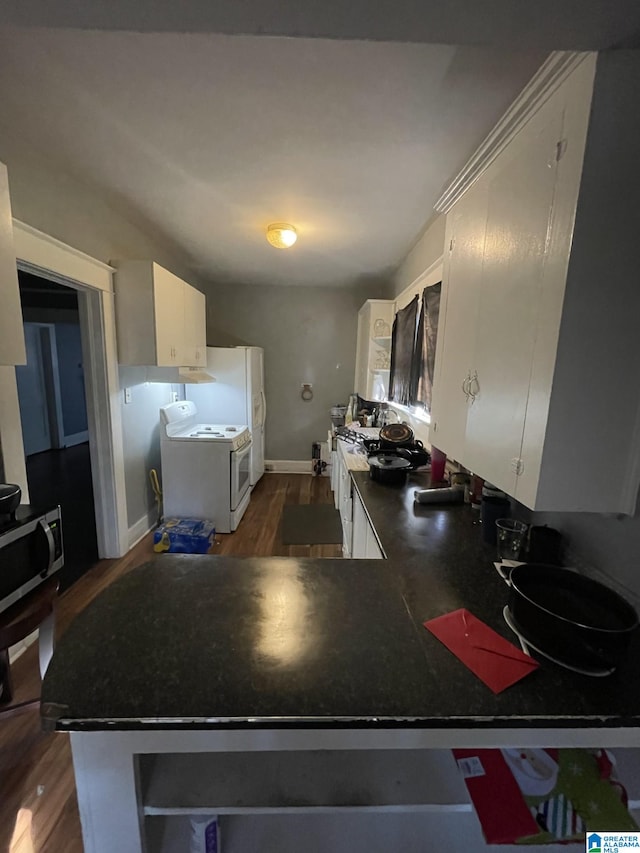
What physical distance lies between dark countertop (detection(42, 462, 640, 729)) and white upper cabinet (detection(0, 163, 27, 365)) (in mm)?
1043

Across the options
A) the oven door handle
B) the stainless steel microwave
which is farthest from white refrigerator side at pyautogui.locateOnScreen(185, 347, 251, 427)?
the stainless steel microwave

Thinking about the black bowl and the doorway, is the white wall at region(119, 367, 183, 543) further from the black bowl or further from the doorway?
the black bowl

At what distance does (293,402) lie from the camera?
5.04 metres

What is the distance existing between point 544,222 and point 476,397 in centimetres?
52

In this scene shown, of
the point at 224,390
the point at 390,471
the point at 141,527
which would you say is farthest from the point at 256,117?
the point at 141,527

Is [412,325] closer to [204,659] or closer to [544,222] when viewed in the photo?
[544,222]

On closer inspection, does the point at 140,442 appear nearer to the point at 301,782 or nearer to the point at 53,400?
the point at 301,782

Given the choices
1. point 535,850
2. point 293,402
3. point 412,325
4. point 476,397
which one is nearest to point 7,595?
point 535,850

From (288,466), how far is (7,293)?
158 inches

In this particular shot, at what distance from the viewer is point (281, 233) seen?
2.67m

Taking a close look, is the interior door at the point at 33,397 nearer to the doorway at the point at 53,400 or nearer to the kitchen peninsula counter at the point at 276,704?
the doorway at the point at 53,400

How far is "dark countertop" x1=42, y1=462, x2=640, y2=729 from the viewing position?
25.0 inches

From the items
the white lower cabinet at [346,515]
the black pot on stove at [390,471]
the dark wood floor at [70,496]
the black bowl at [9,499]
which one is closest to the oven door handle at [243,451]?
the white lower cabinet at [346,515]

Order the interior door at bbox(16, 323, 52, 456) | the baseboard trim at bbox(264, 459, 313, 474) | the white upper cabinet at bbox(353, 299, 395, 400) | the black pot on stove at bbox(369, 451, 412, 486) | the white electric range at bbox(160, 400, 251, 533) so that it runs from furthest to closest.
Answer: the interior door at bbox(16, 323, 52, 456) → the baseboard trim at bbox(264, 459, 313, 474) → the white upper cabinet at bbox(353, 299, 395, 400) → the white electric range at bbox(160, 400, 251, 533) → the black pot on stove at bbox(369, 451, 412, 486)
